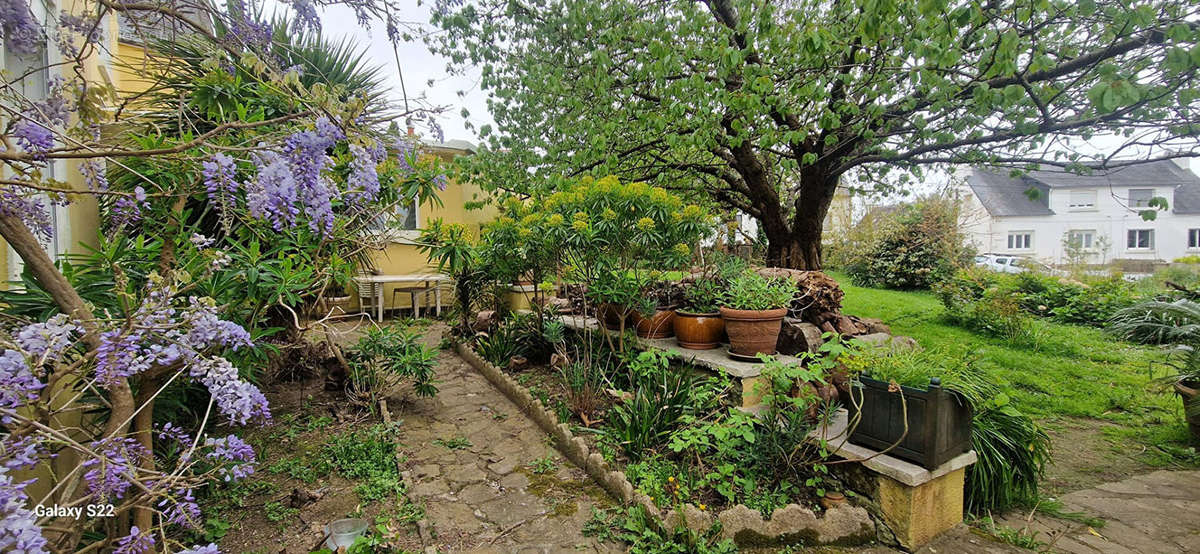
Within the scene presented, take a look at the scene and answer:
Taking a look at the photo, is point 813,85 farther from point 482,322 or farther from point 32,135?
point 32,135

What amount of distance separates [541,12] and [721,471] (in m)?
5.41

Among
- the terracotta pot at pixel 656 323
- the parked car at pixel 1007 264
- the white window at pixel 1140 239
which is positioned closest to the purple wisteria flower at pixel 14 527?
the terracotta pot at pixel 656 323

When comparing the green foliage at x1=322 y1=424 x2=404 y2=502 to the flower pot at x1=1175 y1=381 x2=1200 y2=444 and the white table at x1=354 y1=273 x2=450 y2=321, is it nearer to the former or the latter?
the white table at x1=354 y1=273 x2=450 y2=321

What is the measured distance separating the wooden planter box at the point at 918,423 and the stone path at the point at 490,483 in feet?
4.80

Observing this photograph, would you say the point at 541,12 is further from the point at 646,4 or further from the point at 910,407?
the point at 910,407

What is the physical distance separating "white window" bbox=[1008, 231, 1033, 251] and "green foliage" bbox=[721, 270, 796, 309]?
27433mm

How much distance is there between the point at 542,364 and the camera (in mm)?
4992

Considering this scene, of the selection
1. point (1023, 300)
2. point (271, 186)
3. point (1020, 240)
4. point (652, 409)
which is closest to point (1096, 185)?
point (1020, 240)

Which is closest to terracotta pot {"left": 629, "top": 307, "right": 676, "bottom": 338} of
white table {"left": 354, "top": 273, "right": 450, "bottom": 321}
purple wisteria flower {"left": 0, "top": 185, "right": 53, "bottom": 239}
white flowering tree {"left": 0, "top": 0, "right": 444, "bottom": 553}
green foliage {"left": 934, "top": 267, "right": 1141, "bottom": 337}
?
white flowering tree {"left": 0, "top": 0, "right": 444, "bottom": 553}

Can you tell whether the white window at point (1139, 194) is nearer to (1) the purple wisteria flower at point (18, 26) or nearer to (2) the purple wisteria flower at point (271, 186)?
(2) the purple wisteria flower at point (271, 186)

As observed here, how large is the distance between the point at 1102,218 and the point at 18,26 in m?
32.0

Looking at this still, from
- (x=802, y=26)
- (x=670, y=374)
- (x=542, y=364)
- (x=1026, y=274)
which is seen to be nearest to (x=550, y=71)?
(x=802, y=26)

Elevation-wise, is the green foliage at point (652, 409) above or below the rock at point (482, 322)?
below

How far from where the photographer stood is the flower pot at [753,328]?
136 inches
